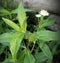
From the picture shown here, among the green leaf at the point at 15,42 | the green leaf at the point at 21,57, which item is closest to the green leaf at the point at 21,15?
the green leaf at the point at 15,42

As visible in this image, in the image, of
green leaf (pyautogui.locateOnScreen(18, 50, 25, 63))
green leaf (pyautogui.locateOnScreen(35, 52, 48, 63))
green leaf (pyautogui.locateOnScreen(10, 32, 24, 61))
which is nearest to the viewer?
green leaf (pyautogui.locateOnScreen(10, 32, 24, 61))

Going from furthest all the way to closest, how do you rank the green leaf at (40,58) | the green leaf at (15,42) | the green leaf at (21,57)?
the green leaf at (40,58)
the green leaf at (21,57)
the green leaf at (15,42)

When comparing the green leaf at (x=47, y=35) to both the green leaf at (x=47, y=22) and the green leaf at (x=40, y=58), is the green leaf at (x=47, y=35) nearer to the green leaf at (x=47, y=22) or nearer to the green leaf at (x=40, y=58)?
the green leaf at (x=47, y=22)

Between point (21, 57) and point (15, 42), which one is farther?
point (21, 57)

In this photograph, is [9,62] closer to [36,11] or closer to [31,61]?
[31,61]

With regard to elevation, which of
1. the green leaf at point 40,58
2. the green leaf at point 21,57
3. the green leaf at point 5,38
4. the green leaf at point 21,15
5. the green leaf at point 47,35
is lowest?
the green leaf at point 40,58

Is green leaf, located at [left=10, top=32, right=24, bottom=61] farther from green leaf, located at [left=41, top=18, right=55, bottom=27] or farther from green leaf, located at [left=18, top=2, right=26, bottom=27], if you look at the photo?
green leaf, located at [left=41, top=18, right=55, bottom=27]

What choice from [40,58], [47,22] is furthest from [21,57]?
[47,22]

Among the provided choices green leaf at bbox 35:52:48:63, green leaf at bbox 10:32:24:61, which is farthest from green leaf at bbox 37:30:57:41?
green leaf at bbox 35:52:48:63

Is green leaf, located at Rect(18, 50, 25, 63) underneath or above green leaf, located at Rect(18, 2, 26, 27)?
underneath

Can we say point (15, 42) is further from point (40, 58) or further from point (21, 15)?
point (40, 58)

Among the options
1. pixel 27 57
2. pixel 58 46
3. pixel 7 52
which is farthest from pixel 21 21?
pixel 58 46
